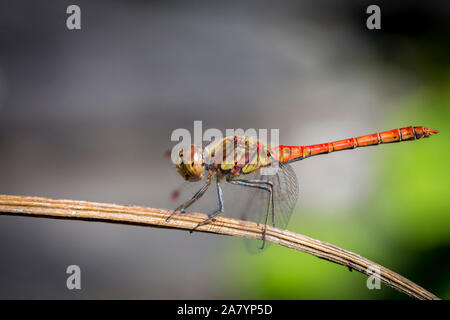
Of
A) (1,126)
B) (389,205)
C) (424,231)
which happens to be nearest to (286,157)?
(389,205)

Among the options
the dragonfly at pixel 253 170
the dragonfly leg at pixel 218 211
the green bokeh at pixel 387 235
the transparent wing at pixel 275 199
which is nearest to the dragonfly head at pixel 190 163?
the dragonfly at pixel 253 170

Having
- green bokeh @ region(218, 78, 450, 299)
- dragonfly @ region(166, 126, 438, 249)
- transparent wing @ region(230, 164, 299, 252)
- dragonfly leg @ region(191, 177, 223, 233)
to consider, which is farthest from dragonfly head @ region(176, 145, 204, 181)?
green bokeh @ region(218, 78, 450, 299)

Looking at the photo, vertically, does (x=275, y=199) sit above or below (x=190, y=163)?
below

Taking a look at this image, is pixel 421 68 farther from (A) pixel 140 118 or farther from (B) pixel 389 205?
(A) pixel 140 118

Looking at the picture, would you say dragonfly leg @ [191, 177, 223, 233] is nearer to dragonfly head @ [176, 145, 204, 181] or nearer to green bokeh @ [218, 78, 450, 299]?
dragonfly head @ [176, 145, 204, 181]

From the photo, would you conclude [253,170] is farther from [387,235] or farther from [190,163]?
[387,235]

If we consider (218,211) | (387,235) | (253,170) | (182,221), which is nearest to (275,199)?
(253,170)

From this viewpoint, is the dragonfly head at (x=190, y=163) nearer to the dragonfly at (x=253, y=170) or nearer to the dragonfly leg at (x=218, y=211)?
the dragonfly at (x=253, y=170)

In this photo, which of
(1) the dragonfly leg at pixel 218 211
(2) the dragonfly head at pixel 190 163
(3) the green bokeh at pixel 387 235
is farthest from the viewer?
(3) the green bokeh at pixel 387 235
